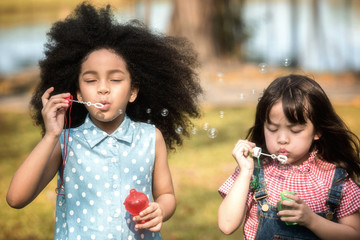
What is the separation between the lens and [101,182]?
2566 millimetres

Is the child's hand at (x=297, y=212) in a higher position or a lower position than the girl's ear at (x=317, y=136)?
lower

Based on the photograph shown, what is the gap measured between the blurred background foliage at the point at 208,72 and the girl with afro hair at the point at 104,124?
67.9 inches

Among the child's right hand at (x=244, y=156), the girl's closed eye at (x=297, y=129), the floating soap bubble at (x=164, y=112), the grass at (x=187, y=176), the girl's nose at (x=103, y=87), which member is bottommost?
the grass at (x=187, y=176)

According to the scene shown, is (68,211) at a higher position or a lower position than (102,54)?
lower

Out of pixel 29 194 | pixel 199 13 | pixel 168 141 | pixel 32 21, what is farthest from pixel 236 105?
pixel 32 21

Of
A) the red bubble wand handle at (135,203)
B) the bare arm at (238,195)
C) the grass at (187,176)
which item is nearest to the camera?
the red bubble wand handle at (135,203)

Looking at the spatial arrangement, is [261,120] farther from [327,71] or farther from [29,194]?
[327,71]

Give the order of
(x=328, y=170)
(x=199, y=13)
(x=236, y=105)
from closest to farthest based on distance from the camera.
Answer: (x=328, y=170)
(x=236, y=105)
(x=199, y=13)

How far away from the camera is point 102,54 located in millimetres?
2705

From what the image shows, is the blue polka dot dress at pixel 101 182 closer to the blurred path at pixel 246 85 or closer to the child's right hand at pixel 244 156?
the child's right hand at pixel 244 156

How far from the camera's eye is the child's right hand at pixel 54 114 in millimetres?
2465

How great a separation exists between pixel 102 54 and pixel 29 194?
780mm

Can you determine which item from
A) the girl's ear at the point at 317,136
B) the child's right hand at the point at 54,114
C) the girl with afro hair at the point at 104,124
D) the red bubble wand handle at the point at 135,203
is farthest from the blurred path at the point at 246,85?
the red bubble wand handle at the point at 135,203

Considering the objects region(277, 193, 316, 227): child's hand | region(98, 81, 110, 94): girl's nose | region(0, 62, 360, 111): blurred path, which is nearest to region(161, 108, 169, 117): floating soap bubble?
region(98, 81, 110, 94): girl's nose
